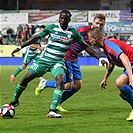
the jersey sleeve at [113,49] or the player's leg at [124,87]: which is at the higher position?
the jersey sleeve at [113,49]

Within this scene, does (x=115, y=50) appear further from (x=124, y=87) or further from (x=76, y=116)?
(x=76, y=116)

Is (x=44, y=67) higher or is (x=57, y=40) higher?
(x=57, y=40)

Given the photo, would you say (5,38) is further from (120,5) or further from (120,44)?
(120,44)

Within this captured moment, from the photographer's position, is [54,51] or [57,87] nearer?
[57,87]

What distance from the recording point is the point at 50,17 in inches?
1662

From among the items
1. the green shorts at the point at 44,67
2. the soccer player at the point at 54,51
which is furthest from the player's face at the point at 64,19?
the green shorts at the point at 44,67

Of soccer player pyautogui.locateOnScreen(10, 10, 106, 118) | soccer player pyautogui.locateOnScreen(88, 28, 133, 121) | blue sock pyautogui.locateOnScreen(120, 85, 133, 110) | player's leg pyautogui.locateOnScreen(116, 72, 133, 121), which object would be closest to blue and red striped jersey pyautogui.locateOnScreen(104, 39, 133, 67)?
soccer player pyautogui.locateOnScreen(88, 28, 133, 121)

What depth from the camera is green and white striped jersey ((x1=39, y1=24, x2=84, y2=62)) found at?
9.64 meters

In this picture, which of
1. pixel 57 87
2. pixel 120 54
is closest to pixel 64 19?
pixel 57 87

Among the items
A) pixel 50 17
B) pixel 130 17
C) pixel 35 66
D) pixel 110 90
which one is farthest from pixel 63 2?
pixel 35 66

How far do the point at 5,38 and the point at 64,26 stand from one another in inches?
1232

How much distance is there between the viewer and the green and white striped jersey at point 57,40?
9641 millimetres

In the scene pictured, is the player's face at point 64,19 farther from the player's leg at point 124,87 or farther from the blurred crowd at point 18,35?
the blurred crowd at point 18,35

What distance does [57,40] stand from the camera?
9672 millimetres
